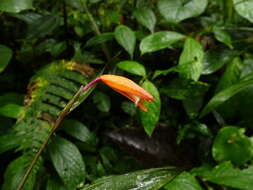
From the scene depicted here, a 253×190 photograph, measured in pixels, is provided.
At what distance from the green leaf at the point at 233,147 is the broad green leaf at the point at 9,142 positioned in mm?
747

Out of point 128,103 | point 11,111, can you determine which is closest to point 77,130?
point 11,111

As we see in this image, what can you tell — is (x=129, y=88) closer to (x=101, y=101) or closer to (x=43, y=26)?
(x=101, y=101)

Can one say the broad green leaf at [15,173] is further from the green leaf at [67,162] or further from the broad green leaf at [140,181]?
the broad green leaf at [140,181]

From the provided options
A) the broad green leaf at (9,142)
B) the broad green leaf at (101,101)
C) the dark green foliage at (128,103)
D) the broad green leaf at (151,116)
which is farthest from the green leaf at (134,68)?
the broad green leaf at (9,142)

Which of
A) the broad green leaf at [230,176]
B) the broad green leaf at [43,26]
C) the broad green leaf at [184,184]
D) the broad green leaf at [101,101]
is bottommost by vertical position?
the broad green leaf at [230,176]

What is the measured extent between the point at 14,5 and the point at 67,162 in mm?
604

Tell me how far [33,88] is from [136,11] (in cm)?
60

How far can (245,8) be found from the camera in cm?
100

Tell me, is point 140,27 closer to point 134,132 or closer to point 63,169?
point 134,132

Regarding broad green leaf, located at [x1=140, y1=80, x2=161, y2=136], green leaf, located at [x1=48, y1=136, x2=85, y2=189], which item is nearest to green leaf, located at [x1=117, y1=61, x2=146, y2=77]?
broad green leaf, located at [x1=140, y1=80, x2=161, y2=136]

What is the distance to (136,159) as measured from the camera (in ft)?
3.82

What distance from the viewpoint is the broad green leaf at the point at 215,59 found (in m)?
1.17

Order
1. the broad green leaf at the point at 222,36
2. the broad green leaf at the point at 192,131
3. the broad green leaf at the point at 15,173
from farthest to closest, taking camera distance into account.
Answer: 1. the broad green leaf at the point at 192,131
2. the broad green leaf at the point at 222,36
3. the broad green leaf at the point at 15,173

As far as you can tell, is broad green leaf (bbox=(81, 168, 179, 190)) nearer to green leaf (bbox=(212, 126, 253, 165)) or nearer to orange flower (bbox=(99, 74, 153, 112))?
orange flower (bbox=(99, 74, 153, 112))
